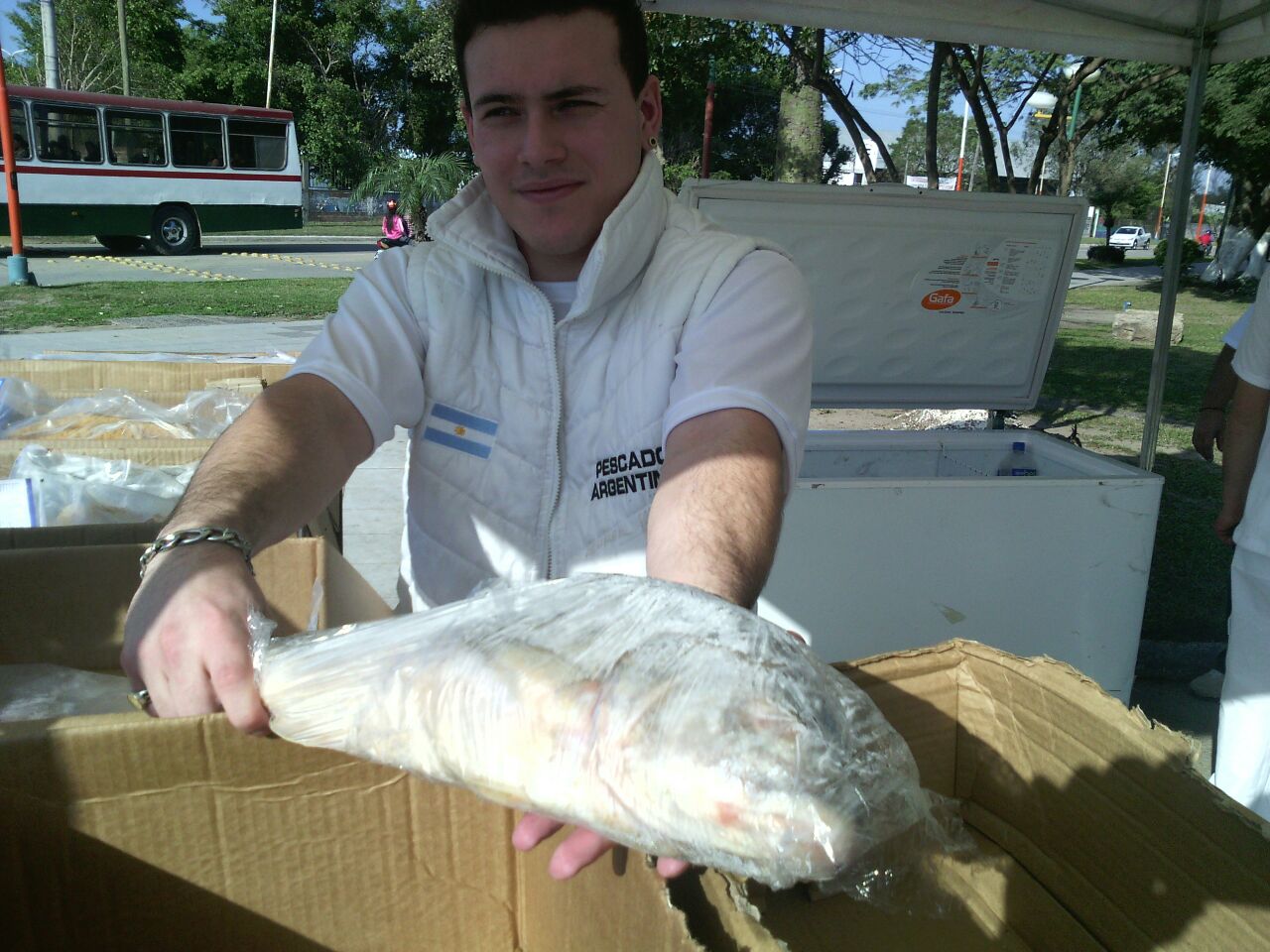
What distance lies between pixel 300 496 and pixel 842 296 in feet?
9.07

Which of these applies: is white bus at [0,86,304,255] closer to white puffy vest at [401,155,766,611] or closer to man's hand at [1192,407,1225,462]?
white puffy vest at [401,155,766,611]

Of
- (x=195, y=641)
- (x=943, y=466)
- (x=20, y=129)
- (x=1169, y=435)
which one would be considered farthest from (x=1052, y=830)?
(x=20, y=129)

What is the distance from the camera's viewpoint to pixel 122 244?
21.9 metres

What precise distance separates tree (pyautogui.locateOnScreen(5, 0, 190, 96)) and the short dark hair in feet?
125

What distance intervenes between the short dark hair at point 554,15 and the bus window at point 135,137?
20.8 meters

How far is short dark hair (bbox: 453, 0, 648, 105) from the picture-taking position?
146 centimetres

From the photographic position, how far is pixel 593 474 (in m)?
1.60

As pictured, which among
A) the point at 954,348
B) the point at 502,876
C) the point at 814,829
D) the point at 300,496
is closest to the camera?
the point at 814,829

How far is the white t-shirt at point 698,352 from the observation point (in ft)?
4.66

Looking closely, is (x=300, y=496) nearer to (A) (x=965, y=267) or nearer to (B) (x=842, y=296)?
(B) (x=842, y=296)

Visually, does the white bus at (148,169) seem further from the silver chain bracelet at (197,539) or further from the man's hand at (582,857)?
the man's hand at (582,857)

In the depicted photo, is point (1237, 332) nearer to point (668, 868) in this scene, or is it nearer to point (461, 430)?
point (461, 430)

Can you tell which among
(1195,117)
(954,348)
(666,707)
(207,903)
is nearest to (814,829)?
(666,707)

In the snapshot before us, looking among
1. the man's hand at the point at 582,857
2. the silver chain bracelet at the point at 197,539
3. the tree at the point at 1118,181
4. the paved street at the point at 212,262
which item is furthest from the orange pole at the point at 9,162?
the tree at the point at 1118,181
